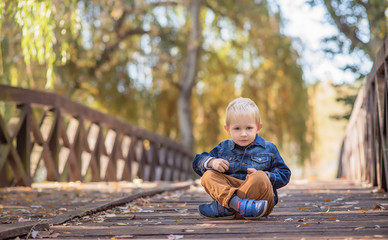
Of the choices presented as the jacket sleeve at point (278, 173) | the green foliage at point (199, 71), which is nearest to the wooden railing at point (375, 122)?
the jacket sleeve at point (278, 173)

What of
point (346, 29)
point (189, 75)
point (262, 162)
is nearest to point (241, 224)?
point (262, 162)

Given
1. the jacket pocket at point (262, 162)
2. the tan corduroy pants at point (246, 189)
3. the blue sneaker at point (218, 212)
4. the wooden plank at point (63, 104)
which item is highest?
the wooden plank at point (63, 104)

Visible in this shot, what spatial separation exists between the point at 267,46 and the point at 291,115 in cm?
188

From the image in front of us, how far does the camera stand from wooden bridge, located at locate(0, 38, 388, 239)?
107 inches

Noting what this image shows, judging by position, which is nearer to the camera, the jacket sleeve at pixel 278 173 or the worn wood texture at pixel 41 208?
the worn wood texture at pixel 41 208

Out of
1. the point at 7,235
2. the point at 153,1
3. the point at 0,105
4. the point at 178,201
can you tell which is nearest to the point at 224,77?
the point at 153,1

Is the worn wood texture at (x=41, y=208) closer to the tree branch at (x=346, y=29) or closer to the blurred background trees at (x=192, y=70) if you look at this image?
the tree branch at (x=346, y=29)

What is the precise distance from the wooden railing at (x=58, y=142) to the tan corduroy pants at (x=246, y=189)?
317 centimetres

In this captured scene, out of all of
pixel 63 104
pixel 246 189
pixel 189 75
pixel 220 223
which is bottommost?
pixel 220 223

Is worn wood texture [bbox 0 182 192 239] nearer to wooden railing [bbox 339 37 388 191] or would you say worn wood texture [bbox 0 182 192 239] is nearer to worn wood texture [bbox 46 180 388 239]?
worn wood texture [bbox 46 180 388 239]

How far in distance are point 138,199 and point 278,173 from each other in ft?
5.90

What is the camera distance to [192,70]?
14.4 meters

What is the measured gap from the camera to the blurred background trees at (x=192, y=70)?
12.9m

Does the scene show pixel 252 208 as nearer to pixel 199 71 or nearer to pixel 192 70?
pixel 192 70
